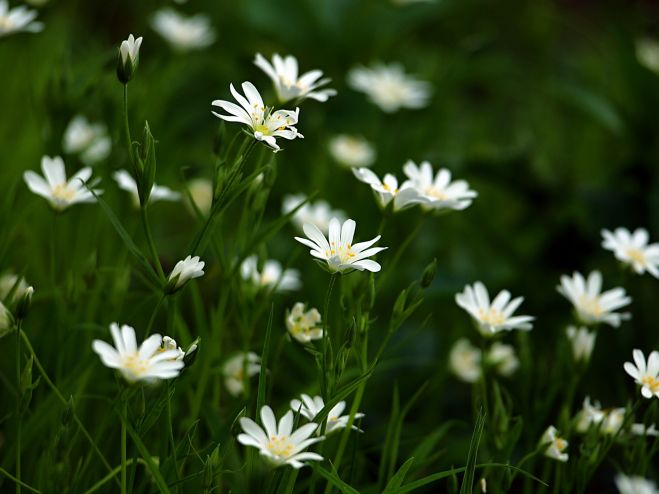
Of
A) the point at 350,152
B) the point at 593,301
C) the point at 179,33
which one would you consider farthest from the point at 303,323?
the point at 179,33

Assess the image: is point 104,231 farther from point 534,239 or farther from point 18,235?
point 534,239

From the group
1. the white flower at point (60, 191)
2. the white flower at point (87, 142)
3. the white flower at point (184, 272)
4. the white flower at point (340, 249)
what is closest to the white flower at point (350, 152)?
the white flower at point (87, 142)

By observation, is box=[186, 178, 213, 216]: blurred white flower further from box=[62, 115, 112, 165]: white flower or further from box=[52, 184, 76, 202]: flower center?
box=[52, 184, 76, 202]: flower center

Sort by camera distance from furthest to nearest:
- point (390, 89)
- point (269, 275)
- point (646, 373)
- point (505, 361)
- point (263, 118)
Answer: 1. point (390, 89)
2. point (505, 361)
3. point (269, 275)
4. point (646, 373)
5. point (263, 118)

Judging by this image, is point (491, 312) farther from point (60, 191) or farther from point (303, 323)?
point (60, 191)

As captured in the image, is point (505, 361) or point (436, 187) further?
point (505, 361)

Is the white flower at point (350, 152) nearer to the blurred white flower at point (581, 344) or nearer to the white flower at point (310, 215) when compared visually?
the white flower at point (310, 215)

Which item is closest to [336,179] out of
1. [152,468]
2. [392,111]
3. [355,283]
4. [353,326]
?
[392,111]
